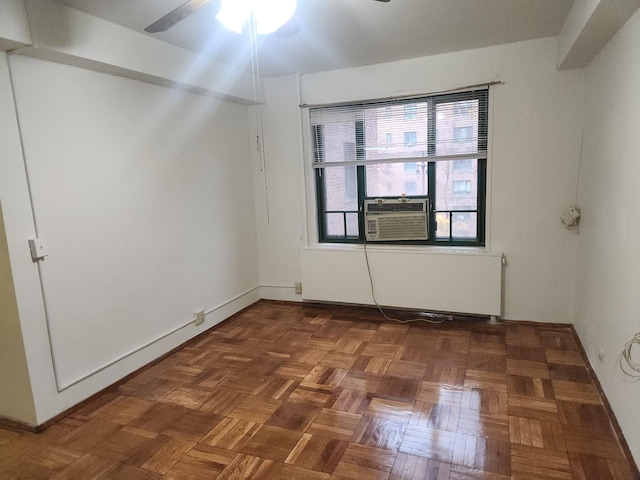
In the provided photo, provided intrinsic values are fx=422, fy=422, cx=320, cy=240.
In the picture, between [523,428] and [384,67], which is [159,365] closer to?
[523,428]

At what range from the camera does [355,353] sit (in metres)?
3.35

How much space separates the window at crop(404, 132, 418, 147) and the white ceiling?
671 mm

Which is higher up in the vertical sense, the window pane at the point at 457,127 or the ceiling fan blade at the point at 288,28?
the ceiling fan blade at the point at 288,28

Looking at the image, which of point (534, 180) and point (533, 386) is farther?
point (534, 180)

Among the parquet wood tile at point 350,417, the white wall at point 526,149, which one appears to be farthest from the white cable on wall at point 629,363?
the white wall at point 526,149

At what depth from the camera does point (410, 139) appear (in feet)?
12.9

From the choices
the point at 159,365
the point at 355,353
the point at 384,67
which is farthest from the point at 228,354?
the point at 384,67

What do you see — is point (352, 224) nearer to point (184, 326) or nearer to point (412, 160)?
point (412, 160)

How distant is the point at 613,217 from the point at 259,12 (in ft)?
7.39

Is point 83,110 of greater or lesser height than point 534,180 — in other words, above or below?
above

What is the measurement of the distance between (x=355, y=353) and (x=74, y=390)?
6.43ft

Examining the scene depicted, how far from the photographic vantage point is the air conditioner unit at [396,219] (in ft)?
13.3

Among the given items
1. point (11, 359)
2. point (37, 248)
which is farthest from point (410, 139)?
point (11, 359)

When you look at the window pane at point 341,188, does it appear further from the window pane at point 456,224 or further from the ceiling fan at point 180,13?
the ceiling fan at point 180,13
